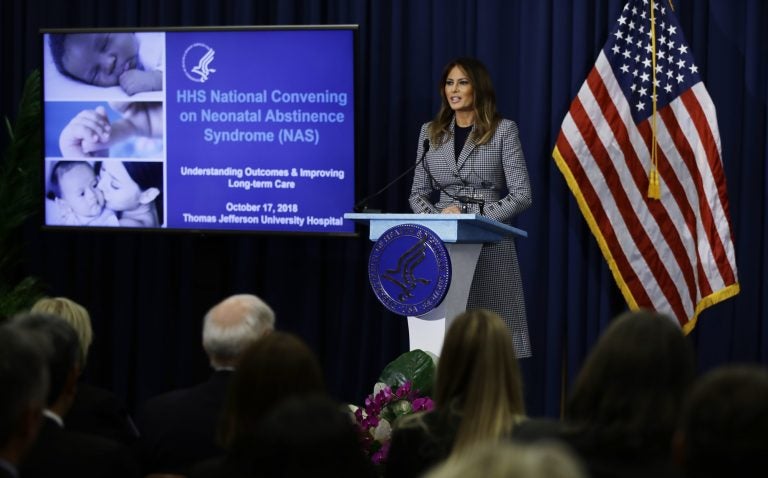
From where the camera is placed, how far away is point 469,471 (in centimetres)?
116

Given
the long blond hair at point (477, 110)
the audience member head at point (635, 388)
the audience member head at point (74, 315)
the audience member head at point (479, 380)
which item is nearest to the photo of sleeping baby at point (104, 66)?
the long blond hair at point (477, 110)

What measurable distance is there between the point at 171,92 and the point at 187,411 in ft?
11.3

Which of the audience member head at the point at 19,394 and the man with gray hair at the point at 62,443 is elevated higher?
the audience member head at the point at 19,394

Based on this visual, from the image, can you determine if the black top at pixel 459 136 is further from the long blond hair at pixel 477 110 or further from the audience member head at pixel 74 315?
the audience member head at pixel 74 315

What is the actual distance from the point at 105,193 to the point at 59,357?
3.66 m

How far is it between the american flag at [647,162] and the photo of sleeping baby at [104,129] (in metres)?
2.09

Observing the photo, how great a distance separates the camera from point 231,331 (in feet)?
10.3

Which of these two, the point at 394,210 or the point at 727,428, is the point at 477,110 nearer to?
the point at 394,210

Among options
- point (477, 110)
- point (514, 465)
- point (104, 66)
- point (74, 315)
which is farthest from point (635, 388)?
point (104, 66)

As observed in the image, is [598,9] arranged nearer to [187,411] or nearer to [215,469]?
[187,411]

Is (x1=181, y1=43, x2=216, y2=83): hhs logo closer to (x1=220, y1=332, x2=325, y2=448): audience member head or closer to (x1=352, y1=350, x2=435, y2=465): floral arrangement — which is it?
(x1=352, y1=350, x2=435, y2=465): floral arrangement

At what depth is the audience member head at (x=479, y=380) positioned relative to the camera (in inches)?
97.9

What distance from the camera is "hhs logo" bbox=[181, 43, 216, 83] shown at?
20.1 feet

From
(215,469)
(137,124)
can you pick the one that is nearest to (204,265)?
(137,124)
